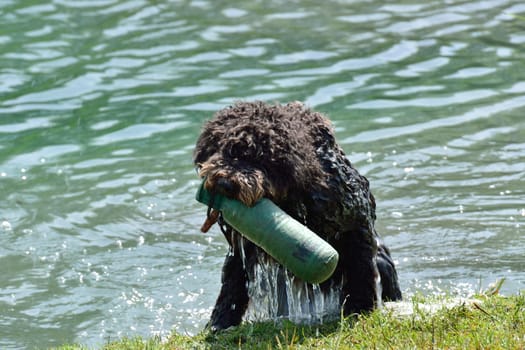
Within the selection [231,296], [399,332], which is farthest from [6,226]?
[399,332]

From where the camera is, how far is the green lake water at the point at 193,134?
27.1 ft

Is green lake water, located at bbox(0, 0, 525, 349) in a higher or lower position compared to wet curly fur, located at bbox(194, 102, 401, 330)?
lower

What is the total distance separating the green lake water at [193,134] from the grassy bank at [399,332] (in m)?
1.81

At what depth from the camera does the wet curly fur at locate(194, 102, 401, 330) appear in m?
5.32

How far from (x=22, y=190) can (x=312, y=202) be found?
17.3 feet

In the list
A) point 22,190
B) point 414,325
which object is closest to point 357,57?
point 22,190

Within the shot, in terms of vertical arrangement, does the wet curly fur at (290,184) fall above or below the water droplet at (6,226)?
above

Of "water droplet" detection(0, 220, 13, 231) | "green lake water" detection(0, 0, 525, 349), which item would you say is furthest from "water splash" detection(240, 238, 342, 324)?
"water droplet" detection(0, 220, 13, 231)

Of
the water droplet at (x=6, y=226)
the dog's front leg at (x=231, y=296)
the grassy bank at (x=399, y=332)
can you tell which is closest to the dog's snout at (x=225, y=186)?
the grassy bank at (x=399, y=332)

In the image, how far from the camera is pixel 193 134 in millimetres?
11406

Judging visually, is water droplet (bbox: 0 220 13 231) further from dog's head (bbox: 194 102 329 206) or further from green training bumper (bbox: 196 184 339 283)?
green training bumper (bbox: 196 184 339 283)

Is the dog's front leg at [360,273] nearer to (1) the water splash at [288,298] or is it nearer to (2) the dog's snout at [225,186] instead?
(1) the water splash at [288,298]

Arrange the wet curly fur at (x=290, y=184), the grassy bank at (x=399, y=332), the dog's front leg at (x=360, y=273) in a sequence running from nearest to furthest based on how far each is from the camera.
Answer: the grassy bank at (x=399, y=332)
the wet curly fur at (x=290, y=184)
the dog's front leg at (x=360, y=273)

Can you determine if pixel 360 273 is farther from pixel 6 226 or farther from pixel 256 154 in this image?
pixel 6 226
